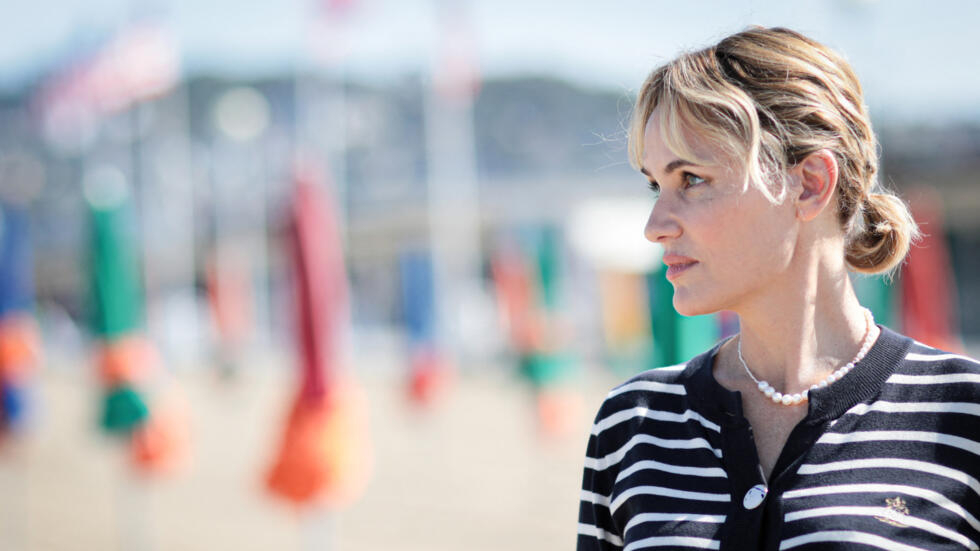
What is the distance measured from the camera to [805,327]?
1.55 metres

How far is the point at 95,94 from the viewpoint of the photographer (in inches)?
655

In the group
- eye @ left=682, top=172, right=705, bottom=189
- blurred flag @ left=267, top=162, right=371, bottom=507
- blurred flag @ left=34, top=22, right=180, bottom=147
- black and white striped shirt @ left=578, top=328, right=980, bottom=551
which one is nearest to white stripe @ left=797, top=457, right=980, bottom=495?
black and white striped shirt @ left=578, top=328, right=980, bottom=551

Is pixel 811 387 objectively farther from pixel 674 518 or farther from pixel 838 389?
pixel 674 518

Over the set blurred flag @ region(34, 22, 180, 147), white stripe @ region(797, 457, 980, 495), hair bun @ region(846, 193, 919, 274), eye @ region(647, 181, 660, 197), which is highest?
blurred flag @ region(34, 22, 180, 147)

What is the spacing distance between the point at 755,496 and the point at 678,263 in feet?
1.27

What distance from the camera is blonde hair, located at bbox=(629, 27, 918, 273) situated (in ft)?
4.64

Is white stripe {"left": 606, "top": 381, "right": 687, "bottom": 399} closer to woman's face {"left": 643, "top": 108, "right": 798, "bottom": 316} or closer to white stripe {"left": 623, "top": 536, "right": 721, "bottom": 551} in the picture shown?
woman's face {"left": 643, "top": 108, "right": 798, "bottom": 316}

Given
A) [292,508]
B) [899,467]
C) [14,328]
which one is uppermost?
[14,328]

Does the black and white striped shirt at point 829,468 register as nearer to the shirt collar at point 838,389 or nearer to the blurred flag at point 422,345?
the shirt collar at point 838,389

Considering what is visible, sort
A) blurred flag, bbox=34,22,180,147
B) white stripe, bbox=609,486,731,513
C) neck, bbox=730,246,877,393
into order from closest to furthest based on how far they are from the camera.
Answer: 1. white stripe, bbox=609,486,731,513
2. neck, bbox=730,246,877,393
3. blurred flag, bbox=34,22,180,147

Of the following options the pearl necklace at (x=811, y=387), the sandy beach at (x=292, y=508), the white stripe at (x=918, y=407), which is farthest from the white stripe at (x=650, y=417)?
the sandy beach at (x=292, y=508)

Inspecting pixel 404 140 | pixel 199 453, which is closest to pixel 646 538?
pixel 199 453

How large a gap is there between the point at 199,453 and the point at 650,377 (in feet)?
45.7

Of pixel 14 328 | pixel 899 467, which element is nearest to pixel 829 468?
pixel 899 467
